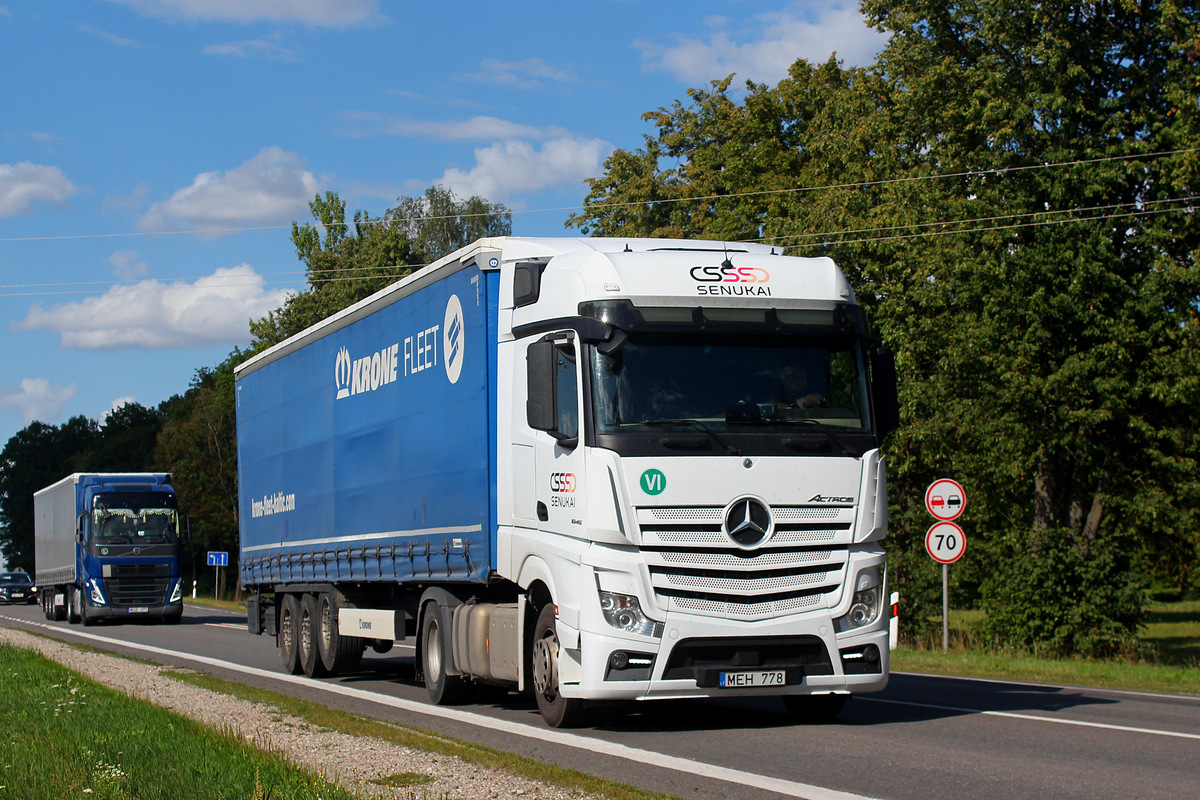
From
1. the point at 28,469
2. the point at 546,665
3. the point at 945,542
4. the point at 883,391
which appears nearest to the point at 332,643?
the point at 546,665

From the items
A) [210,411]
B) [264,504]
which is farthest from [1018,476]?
[210,411]

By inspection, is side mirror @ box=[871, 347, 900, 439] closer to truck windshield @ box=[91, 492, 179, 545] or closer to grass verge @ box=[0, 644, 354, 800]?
grass verge @ box=[0, 644, 354, 800]

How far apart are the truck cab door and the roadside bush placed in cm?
1361

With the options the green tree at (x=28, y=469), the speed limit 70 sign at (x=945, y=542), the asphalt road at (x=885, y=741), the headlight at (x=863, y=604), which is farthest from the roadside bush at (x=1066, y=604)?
the green tree at (x=28, y=469)

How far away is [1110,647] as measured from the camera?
21734 mm

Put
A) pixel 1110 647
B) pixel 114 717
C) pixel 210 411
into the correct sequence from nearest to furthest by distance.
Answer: pixel 114 717 → pixel 1110 647 → pixel 210 411

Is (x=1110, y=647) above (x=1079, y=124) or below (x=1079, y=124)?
below

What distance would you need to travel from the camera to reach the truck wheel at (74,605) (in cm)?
3772

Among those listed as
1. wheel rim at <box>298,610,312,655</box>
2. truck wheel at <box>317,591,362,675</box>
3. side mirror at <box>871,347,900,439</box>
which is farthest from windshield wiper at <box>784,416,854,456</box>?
wheel rim at <box>298,610,312,655</box>

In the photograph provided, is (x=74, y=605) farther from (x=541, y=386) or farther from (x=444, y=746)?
(x=444, y=746)

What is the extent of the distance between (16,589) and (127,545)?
3480cm

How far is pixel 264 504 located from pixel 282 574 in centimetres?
164

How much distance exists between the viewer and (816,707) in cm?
1120

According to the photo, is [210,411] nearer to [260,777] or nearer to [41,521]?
[41,521]
